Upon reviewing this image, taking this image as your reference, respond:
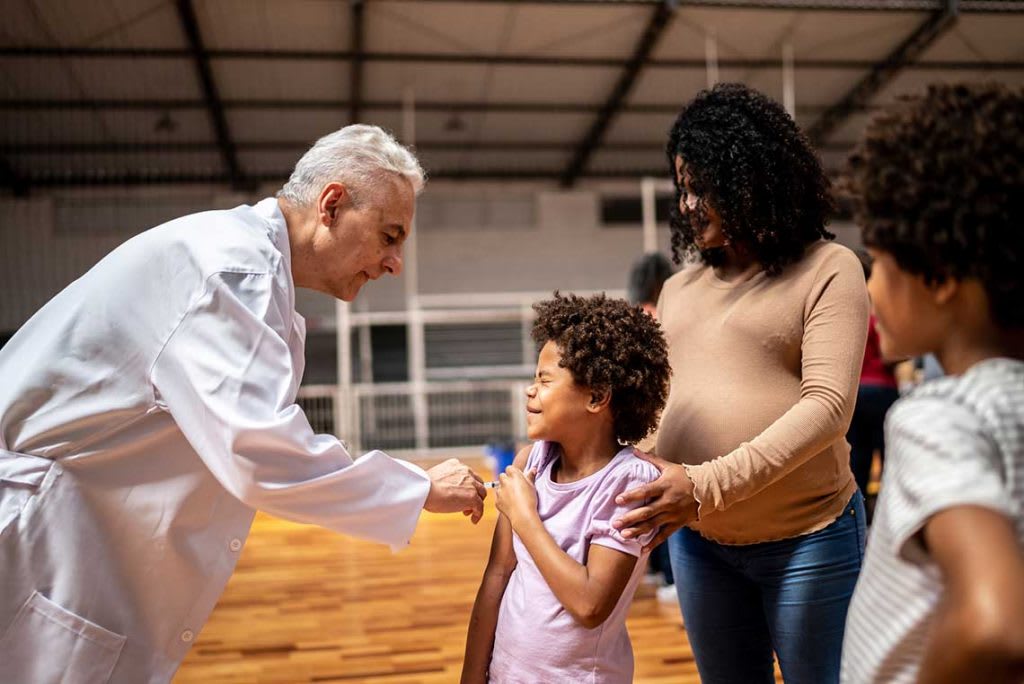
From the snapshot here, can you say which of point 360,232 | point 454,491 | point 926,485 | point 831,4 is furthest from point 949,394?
point 831,4

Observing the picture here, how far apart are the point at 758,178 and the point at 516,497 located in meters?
0.71

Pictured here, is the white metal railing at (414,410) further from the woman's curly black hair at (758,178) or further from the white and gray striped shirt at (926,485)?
the white and gray striped shirt at (926,485)

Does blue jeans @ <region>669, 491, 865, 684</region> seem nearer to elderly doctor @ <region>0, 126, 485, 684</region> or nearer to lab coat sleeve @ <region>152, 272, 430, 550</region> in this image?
elderly doctor @ <region>0, 126, 485, 684</region>

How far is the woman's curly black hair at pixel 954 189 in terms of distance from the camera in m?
0.85

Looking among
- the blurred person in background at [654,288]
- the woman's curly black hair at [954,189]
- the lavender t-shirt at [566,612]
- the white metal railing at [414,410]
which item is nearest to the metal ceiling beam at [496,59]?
the white metal railing at [414,410]

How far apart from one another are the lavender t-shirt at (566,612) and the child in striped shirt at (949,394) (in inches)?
25.1

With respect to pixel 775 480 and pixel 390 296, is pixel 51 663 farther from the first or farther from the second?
pixel 390 296

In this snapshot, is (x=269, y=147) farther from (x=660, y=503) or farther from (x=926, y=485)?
(x=926, y=485)

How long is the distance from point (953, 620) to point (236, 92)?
1468cm

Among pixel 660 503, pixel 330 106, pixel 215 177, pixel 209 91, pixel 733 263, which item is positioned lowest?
pixel 660 503

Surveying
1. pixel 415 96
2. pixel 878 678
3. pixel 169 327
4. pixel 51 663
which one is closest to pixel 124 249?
pixel 169 327

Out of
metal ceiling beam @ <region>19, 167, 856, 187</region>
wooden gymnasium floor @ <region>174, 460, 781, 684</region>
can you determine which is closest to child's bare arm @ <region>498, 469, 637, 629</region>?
wooden gymnasium floor @ <region>174, 460, 781, 684</region>

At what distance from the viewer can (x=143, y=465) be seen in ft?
5.27

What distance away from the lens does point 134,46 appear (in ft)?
41.2
